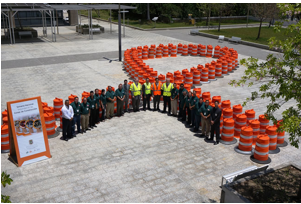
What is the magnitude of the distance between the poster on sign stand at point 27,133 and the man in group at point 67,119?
0.97 m

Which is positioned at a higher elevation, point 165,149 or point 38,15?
point 38,15

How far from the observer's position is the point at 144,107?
613 inches

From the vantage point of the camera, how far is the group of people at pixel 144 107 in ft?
40.7

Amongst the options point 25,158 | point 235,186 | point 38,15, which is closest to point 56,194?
point 25,158

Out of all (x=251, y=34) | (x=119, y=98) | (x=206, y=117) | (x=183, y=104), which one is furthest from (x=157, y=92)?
(x=251, y=34)

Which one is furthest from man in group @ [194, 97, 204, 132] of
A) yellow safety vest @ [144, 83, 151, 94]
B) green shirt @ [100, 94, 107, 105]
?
green shirt @ [100, 94, 107, 105]

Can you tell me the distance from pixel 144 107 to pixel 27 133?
612cm

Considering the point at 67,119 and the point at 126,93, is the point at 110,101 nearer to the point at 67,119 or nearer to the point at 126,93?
the point at 126,93

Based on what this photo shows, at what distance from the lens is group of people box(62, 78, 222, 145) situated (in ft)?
40.7

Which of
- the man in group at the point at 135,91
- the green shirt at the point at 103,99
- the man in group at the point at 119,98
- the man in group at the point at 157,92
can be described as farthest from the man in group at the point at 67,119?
the man in group at the point at 157,92

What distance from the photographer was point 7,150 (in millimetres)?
11531

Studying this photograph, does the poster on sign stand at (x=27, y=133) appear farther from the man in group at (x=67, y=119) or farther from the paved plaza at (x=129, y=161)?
the man in group at (x=67, y=119)

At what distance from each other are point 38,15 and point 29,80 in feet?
96.5

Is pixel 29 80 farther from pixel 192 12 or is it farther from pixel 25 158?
pixel 192 12
